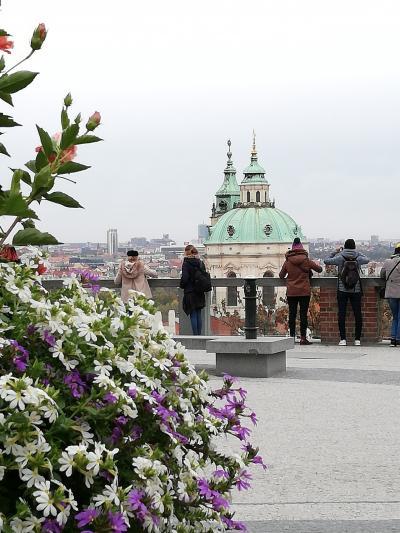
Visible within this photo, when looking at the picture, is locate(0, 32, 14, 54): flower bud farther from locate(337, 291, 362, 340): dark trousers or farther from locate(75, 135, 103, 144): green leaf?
locate(337, 291, 362, 340): dark trousers

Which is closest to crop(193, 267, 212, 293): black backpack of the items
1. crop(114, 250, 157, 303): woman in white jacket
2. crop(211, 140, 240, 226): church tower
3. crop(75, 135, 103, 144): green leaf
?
crop(114, 250, 157, 303): woman in white jacket

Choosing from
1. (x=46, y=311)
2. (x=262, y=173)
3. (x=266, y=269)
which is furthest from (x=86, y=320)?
(x=262, y=173)

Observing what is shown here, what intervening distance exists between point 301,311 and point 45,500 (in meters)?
13.9

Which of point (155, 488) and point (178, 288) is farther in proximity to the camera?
point (178, 288)

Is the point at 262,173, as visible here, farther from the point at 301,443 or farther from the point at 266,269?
the point at 301,443

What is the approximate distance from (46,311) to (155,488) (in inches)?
29.1

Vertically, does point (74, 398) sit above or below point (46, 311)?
below

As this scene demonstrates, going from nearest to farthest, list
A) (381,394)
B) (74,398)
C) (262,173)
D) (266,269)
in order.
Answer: (74,398) → (381,394) → (266,269) → (262,173)

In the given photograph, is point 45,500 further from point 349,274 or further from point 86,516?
point 349,274

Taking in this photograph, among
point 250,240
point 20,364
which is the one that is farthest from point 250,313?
point 250,240

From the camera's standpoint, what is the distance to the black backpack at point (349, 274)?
54.8ft

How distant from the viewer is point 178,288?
59.0ft

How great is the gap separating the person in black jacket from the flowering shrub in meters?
12.3

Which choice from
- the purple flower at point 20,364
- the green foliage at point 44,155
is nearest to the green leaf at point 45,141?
the green foliage at point 44,155
